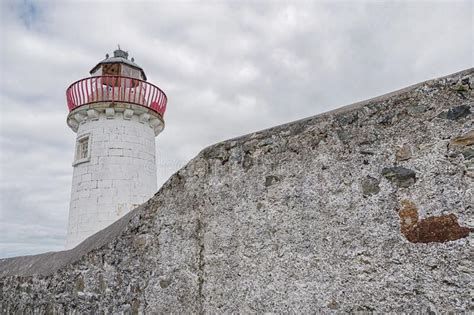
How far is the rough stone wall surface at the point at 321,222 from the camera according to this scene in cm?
202

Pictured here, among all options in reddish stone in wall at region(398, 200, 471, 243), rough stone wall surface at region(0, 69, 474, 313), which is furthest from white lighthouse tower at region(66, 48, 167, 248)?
reddish stone in wall at region(398, 200, 471, 243)

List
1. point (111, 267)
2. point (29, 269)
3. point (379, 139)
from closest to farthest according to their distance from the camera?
point (379, 139), point (111, 267), point (29, 269)

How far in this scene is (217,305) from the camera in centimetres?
272

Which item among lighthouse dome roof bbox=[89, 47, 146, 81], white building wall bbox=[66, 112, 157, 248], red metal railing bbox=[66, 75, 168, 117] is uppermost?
lighthouse dome roof bbox=[89, 47, 146, 81]

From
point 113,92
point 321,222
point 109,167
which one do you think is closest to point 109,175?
point 109,167

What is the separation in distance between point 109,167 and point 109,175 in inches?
7.7

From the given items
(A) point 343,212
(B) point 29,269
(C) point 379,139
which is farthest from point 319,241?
(B) point 29,269

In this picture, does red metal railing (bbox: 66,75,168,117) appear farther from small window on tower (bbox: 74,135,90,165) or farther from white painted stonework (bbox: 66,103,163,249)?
small window on tower (bbox: 74,135,90,165)

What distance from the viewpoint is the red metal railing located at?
9891 millimetres

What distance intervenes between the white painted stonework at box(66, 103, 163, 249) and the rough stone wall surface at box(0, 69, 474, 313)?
19.4ft

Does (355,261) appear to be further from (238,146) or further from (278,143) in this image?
(238,146)

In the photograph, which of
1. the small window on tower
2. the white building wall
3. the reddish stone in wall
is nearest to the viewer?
the reddish stone in wall

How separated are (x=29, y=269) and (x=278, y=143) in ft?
11.3

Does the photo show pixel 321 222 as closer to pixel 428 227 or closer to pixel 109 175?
pixel 428 227
